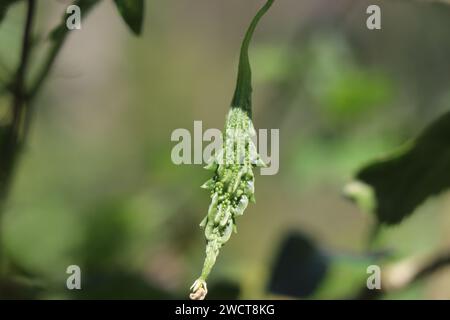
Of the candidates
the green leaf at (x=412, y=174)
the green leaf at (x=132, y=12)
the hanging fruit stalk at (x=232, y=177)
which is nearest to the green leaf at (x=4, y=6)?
the green leaf at (x=132, y=12)

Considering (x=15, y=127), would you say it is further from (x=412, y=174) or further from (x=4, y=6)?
(x=412, y=174)

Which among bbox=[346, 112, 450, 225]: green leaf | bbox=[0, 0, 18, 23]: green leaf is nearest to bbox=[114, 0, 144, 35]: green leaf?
bbox=[0, 0, 18, 23]: green leaf

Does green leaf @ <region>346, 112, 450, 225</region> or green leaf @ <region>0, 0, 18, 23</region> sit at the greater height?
green leaf @ <region>0, 0, 18, 23</region>

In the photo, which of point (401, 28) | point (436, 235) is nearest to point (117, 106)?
point (401, 28)

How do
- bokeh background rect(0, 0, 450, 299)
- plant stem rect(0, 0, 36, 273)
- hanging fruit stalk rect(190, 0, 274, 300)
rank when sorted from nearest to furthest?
hanging fruit stalk rect(190, 0, 274, 300) < plant stem rect(0, 0, 36, 273) < bokeh background rect(0, 0, 450, 299)

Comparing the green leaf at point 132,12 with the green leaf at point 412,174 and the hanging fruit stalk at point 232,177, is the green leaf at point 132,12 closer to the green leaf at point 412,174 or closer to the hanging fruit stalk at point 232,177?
the hanging fruit stalk at point 232,177

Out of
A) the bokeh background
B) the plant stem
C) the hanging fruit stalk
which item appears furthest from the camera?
the bokeh background

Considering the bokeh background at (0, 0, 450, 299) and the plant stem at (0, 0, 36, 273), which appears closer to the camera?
the plant stem at (0, 0, 36, 273)

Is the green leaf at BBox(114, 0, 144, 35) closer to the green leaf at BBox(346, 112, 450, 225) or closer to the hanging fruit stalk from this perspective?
the hanging fruit stalk
